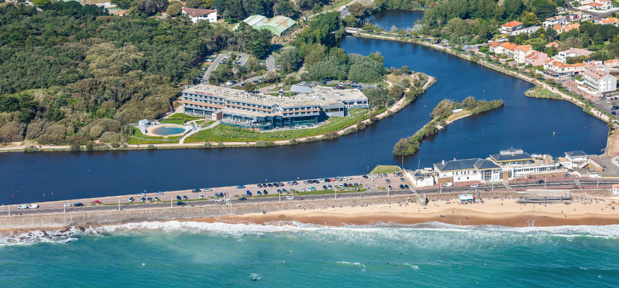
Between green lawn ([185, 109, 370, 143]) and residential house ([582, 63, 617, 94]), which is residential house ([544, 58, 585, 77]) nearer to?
residential house ([582, 63, 617, 94])

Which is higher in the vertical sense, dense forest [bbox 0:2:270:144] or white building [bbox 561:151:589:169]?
dense forest [bbox 0:2:270:144]

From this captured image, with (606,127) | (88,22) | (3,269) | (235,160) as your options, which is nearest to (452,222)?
(235,160)

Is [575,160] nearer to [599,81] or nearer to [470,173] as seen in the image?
[470,173]

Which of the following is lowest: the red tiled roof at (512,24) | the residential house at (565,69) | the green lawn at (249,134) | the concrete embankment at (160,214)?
the concrete embankment at (160,214)

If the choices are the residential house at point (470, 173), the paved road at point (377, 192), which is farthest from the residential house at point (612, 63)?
the residential house at point (470, 173)

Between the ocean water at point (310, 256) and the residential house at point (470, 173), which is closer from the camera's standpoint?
the ocean water at point (310, 256)

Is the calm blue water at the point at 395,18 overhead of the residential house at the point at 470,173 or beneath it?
overhead

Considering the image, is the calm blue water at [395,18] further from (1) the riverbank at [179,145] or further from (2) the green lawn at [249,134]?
(1) the riverbank at [179,145]

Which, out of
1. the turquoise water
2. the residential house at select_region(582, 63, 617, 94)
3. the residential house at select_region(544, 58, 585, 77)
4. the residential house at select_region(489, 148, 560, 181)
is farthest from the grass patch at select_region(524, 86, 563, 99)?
the turquoise water
